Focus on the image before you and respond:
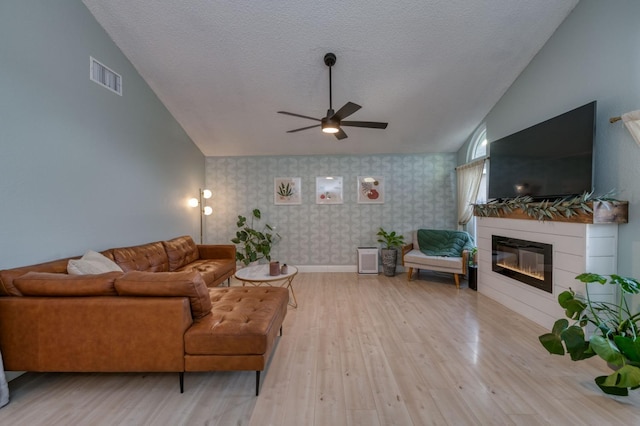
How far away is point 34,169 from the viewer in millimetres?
2385

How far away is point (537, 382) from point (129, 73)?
5427 millimetres

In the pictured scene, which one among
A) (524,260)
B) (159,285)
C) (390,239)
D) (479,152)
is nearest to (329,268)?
(390,239)

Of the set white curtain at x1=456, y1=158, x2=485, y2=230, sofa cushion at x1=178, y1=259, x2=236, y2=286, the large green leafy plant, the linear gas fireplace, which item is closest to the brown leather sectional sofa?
sofa cushion at x1=178, y1=259, x2=236, y2=286

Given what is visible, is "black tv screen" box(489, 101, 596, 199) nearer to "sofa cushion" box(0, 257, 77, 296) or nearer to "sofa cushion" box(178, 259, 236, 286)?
"sofa cushion" box(178, 259, 236, 286)

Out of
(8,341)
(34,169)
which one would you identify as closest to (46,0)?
(34,169)

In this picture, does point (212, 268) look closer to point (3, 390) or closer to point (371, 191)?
point (3, 390)

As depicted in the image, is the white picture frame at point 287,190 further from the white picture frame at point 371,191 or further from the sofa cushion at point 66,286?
the sofa cushion at point 66,286

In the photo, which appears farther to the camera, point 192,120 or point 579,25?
point 192,120

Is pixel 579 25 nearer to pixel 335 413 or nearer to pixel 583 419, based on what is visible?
pixel 583 419

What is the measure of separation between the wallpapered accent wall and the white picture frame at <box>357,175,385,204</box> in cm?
9

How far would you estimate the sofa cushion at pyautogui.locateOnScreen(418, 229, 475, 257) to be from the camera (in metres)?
4.74

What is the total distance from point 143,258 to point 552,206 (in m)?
4.79

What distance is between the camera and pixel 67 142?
2.70 metres

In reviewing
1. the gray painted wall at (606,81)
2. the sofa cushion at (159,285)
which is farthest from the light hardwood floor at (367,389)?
the gray painted wall at (606,81)
